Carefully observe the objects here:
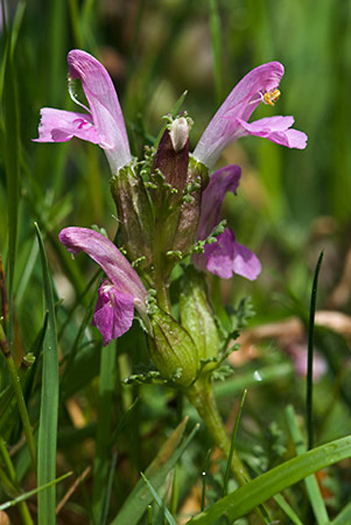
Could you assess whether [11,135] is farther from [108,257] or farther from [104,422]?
[104,422]

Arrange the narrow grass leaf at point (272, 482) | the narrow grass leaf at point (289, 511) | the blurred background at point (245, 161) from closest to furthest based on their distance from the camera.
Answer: the narrow grass leaf at point (272, 482)
the narrow grass leaf at point (289, 511)
the blurred background at point (245, 161)

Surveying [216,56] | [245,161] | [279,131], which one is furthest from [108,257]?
[245,161]

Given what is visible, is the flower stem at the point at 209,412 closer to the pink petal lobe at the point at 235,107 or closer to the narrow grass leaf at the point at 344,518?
the narrow grass leaf at the point at 344,518

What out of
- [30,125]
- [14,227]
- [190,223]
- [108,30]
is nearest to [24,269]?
[14,227]

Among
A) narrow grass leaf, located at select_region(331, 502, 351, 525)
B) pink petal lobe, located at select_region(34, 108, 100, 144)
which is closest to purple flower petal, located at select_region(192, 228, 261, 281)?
pink petal lobe, located at select_region(34, 108, 100, 144)

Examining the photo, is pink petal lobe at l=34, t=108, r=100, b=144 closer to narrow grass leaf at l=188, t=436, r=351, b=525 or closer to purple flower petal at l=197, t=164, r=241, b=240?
purple flower petal at l=197, t=164, r=241, b=240

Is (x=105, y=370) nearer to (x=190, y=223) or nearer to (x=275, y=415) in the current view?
(x=190, y=223)

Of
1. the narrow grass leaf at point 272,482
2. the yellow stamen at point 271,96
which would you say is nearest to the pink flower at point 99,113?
the yellow stamen at point 271,96
